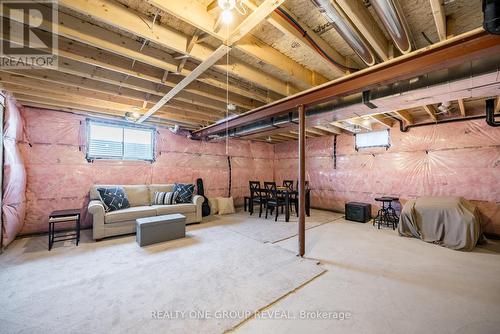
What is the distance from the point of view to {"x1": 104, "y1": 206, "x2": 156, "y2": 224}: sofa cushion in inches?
138

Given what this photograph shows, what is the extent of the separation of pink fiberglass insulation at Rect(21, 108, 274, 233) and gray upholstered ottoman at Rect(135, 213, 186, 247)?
194cm

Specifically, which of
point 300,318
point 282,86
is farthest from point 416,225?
point 282,86

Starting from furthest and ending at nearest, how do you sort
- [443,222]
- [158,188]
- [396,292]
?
[158,188] → [443,222] → [396,292]

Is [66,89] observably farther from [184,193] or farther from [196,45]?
[184,193]

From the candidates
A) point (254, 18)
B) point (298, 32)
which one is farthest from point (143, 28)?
point (298, 32)

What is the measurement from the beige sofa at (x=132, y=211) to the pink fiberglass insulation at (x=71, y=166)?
45 cm

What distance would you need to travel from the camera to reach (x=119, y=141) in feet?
15.5

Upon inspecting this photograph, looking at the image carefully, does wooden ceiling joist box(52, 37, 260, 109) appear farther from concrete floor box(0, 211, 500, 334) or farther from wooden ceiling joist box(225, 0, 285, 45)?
concrete floor box(0, 211, 500, 334)

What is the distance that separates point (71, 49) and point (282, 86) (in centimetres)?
265

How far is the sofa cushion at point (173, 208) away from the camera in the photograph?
4108mm

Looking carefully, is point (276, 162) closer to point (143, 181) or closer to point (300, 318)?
point (143, 181)

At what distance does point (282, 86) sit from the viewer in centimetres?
299

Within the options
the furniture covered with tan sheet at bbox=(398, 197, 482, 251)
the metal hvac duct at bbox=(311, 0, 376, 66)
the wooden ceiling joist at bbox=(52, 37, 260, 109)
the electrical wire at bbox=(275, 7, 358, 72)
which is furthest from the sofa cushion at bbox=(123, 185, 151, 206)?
the furniture covered with tan sheet at bbox=(398, 197, 482, 251)

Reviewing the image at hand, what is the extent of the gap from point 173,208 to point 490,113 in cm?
659
